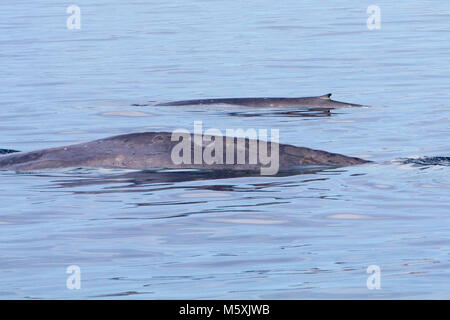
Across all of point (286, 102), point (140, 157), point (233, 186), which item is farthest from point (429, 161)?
point (286, 102)

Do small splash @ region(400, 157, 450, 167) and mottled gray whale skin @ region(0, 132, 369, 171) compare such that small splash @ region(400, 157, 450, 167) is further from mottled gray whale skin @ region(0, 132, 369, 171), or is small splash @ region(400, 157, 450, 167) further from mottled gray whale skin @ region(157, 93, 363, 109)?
mottled gray whale skin @ region(157, 93, 363, 109)

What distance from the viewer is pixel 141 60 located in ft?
92.4

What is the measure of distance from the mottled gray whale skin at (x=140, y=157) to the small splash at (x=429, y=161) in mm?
611

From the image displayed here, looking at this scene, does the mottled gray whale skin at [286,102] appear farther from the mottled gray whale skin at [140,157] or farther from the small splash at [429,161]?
the mottled gray whale skin at [140,157]

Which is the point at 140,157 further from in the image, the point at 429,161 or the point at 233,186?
the point at 429,161

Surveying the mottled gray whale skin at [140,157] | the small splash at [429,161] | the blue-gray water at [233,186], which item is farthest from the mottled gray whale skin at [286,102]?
the mottled gray whale skin at [140,157]

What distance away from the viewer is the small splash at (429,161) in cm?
1238

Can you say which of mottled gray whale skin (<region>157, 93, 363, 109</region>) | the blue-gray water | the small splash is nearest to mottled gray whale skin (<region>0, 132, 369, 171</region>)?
the blue-gray water

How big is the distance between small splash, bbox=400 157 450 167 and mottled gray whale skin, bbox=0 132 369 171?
611mm

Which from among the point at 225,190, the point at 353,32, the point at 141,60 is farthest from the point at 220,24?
the point at 225,190

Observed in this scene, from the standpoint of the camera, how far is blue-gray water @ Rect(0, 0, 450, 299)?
8.19 meters

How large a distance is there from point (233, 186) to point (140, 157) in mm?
1217
